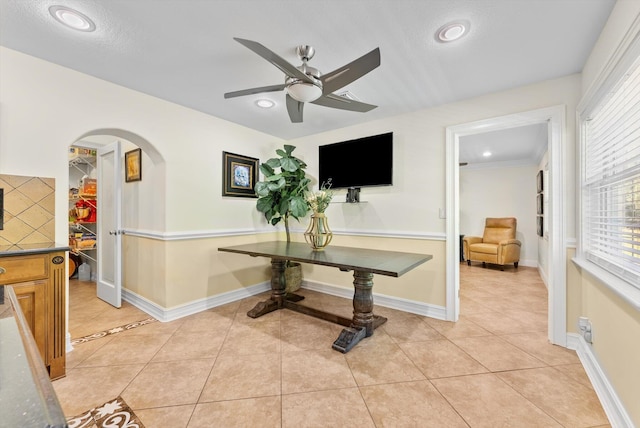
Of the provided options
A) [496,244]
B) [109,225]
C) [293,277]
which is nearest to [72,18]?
[109,225]

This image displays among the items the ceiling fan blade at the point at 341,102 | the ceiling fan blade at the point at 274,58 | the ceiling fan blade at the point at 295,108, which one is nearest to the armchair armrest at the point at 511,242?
the ceiling fan blade at the point at 341,102

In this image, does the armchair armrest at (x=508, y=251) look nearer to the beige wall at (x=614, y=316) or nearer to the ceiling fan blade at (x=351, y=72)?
the beige wall at (x=614, y=316)

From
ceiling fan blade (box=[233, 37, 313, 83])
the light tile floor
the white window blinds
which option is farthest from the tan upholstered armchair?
ceiling fan blade (box=[233, 37, 313, 83])

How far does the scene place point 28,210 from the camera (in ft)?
6.54

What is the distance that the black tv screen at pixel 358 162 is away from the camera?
3.19m

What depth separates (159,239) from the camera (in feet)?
9.46

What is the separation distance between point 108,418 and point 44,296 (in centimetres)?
93

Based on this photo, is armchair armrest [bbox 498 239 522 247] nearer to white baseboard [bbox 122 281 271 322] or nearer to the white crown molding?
the white crown molding

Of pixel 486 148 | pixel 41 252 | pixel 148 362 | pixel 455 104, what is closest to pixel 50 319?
pixel 41 252

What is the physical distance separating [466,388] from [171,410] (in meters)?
1.81

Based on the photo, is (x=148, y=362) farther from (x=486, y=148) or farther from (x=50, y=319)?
(x=486, y=148)

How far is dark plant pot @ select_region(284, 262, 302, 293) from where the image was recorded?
372 centimetres

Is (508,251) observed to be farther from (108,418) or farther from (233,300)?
(108,418)

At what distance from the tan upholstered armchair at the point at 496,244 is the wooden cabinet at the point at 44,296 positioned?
608 centimetres
